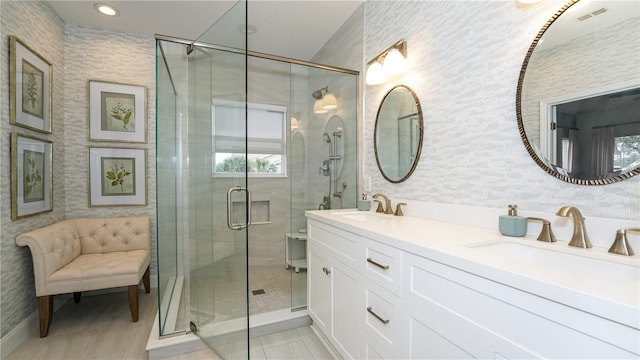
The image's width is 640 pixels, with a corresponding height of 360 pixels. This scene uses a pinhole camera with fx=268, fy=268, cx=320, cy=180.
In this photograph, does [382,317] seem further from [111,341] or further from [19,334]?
[19,334]

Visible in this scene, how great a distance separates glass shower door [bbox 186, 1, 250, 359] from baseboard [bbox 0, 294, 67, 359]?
114 cm

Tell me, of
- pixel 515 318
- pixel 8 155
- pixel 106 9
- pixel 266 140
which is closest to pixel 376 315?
pixel 515 318

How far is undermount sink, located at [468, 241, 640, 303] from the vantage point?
665 mm

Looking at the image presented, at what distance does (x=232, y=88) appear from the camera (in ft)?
5.04

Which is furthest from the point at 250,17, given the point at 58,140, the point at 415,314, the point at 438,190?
the point at 415,314

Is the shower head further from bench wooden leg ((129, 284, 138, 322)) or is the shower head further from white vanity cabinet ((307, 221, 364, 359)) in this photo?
bench wooden leg ((129, 284, 138, 322))

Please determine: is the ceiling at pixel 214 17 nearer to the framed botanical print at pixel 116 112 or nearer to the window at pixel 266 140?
the framed botanical print at pixel 116 112

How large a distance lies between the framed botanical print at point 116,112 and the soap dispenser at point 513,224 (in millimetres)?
3267

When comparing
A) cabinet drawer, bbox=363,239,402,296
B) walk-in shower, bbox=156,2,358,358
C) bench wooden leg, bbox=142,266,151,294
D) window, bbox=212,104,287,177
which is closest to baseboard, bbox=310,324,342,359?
walk-in shower, bbox=156,2,358,358

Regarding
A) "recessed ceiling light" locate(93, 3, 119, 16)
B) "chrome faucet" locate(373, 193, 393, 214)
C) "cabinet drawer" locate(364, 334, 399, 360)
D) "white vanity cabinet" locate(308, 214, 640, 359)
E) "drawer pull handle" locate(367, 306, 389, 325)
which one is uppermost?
"recessed ceiling light" locate(93, 3, 119, 16)

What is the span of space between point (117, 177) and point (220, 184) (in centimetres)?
192

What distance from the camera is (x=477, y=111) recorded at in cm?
138

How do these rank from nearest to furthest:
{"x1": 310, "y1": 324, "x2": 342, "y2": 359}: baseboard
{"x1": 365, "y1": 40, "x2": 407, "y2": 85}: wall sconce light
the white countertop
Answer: the white countertop, {"x1": 310, "y1": 324, "x2": 342, "y2": 359}: baseboard, {"x1": 365, "y1": 40, "x2": 407, "y2": 85}: wall sconce light

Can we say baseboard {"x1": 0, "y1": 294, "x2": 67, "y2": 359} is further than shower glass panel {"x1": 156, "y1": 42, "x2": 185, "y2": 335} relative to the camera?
No
